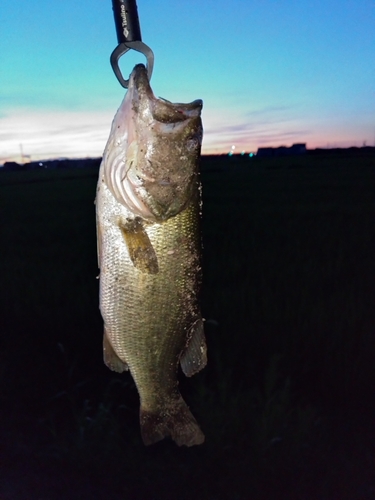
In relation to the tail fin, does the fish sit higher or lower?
higher

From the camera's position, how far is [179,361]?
182 cm

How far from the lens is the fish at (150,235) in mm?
1559

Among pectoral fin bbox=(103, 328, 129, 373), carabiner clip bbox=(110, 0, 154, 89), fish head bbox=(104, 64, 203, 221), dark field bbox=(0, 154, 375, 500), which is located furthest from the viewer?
dark field bbox=(0, 154, 375, 500)

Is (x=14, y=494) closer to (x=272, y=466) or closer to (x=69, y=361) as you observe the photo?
(x=69, y=361)

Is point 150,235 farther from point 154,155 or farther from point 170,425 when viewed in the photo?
point 170,425

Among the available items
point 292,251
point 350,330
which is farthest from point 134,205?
point 292,251

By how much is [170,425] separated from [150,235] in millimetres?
814

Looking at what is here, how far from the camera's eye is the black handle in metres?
1.27

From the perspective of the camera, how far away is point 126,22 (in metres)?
1.28

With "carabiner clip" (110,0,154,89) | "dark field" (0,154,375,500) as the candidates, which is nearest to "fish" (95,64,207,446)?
"carabiner clip" (110,0,154,89)

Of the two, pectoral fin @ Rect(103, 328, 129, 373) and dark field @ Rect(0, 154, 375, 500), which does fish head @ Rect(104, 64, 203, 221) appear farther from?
dark field @ Rect(0, 154, 375, 500)

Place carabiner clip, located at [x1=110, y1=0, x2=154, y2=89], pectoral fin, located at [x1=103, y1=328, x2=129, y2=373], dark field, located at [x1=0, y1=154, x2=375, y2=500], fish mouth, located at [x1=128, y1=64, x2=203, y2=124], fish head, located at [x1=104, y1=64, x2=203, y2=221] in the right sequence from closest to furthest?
carabiner clip, located at [x1=110, y1=0, x2=154, y2=89]
fish mouth, located at [x1=128, y1=64, x2=203, y2=124]
fish head, located at [x1=104, y1=64, x2=203, y2=221]
pectoral fin, located at [x1=103, y1=328, x2=129, y2=373]
dark field, located at [x1=0, y1=154, x2=375, y2=500]

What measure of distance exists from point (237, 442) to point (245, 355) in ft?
4.35

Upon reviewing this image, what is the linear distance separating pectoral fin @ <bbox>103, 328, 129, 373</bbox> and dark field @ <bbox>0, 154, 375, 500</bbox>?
2.57 meters
